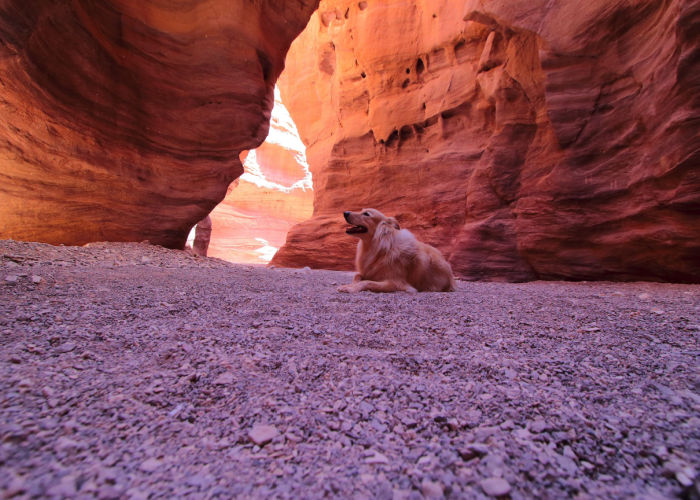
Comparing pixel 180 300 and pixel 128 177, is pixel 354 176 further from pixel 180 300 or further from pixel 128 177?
pixel 180 300

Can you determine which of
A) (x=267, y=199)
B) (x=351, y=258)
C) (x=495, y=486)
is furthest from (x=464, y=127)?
(x=267, y=199)

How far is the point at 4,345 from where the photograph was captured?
121 centimetres

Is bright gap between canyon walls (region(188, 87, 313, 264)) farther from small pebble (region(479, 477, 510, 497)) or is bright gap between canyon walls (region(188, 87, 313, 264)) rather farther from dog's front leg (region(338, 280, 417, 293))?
small pebble (region(479, 477, 510, 497))

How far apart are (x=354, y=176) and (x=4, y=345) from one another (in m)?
10.9

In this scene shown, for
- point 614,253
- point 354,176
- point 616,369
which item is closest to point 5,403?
point 616,369

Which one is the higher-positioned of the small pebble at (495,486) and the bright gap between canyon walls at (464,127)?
the bright gap between canyon walls at (464,127)

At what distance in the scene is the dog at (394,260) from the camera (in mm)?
3736

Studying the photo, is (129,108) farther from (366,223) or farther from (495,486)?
(495,486)

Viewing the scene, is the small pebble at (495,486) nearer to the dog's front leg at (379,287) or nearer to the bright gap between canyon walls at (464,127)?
the dog's front leg at (379,287)

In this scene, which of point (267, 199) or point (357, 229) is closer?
point (357, 229)

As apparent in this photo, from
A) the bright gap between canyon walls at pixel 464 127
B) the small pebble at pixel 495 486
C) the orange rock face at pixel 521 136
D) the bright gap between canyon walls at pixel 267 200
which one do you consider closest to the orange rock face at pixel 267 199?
the bright gap between canyon walls at pixel 267 200

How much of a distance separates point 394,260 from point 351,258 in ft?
20.5

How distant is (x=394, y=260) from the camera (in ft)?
12.3

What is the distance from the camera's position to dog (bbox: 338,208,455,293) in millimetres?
3736
